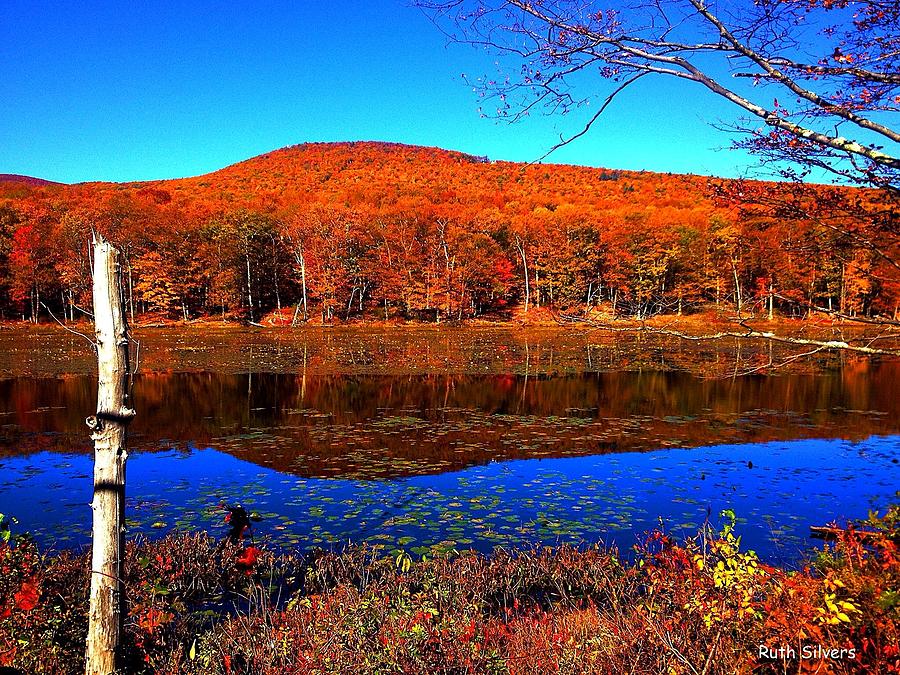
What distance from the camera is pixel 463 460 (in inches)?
542

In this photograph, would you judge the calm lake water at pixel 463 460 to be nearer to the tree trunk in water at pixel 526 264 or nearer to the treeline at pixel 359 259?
the treeline at pixel 359 259

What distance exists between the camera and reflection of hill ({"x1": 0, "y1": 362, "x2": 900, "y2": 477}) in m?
14.8

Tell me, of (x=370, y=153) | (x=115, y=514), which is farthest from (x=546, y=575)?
(x=370, y=153)

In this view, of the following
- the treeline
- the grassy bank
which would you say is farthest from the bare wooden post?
the treeline

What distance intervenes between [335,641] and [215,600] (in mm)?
3723

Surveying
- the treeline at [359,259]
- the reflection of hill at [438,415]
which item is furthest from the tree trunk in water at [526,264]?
the reflection of hill at [438,415]

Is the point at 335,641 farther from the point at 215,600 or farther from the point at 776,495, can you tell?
the point at 776,495

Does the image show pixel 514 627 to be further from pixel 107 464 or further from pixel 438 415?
pixel 438 415

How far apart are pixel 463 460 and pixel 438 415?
17.9 ft

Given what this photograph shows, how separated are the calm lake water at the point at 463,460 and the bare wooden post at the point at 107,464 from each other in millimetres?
4269

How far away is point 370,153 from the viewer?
522ft

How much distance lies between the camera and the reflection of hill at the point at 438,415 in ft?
48.6

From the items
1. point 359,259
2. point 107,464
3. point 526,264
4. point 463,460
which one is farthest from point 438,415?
point 526,264

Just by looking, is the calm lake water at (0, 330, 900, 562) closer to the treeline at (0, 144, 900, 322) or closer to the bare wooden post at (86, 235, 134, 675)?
the bare wooden post at (86, 235, 134, 675)
